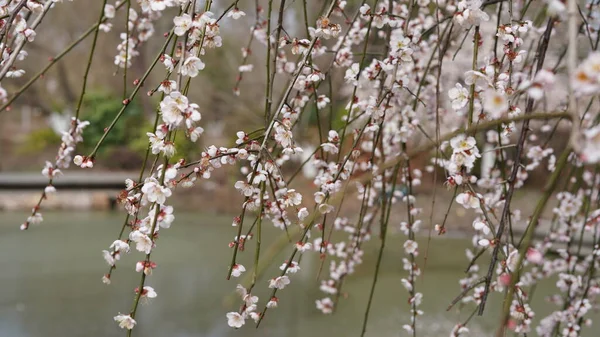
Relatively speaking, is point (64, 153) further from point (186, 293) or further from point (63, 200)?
point (63, 200)

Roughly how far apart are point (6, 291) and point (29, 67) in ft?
23.6

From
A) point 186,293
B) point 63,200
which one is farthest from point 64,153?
point 63,200

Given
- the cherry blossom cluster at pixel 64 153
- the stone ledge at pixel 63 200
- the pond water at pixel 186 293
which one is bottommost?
the cherry blossom cluster at pixel 64 153

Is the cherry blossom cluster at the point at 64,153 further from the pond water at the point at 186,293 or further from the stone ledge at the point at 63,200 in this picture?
the stone ledge at the point at 63,200

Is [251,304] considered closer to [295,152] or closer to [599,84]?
[295,152]

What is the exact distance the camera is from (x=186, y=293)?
3.64 meters

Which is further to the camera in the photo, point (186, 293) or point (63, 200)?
point (63, 200)

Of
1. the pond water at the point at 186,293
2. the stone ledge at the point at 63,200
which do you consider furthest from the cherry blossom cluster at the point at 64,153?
the stone ledge at the point at 63,200

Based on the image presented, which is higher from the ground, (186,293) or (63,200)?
(63,200)

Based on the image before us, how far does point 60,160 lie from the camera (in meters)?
1.47

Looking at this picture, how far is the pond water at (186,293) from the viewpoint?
3.05 metres

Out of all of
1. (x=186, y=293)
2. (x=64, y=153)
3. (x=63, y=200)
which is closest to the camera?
(x=64, y=153)

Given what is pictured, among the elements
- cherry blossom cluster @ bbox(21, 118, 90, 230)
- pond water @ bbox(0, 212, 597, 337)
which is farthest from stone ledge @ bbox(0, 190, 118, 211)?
cherry blossom cluster @ bbox(21, 118, 90, 230)

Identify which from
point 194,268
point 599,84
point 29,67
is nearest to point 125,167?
point 29,67
